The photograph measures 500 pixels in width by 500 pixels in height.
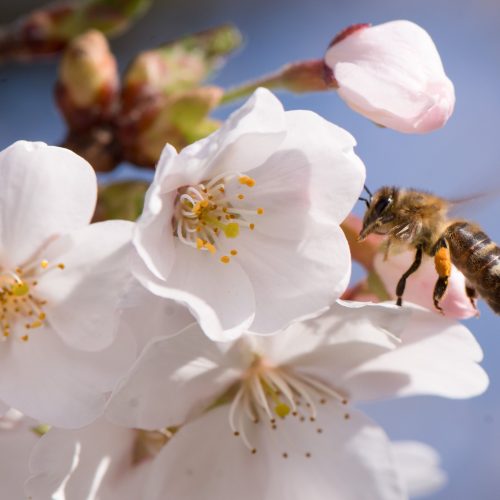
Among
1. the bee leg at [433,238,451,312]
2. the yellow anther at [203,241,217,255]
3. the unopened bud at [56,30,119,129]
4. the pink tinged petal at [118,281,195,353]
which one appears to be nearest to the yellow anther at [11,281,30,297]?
the pink tinged petal at [118,281,195,353]

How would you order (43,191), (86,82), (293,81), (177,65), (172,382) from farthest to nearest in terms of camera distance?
(177,65) < (86,82) < (293,81) < (172,382) < (43,191)

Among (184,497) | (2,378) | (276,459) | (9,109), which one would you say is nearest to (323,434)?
(276,459)

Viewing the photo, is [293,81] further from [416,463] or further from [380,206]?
[416,463]

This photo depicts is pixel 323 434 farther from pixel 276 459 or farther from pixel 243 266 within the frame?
pixel 243 266

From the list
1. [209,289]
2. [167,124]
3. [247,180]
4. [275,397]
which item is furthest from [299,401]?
[167,124]

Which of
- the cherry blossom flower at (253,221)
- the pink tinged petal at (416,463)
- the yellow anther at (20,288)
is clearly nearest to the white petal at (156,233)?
the cherry blossom flower at (253,221)

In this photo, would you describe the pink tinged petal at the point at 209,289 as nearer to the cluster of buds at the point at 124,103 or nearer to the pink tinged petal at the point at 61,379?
the pink tinged petal at the point at 61,379
